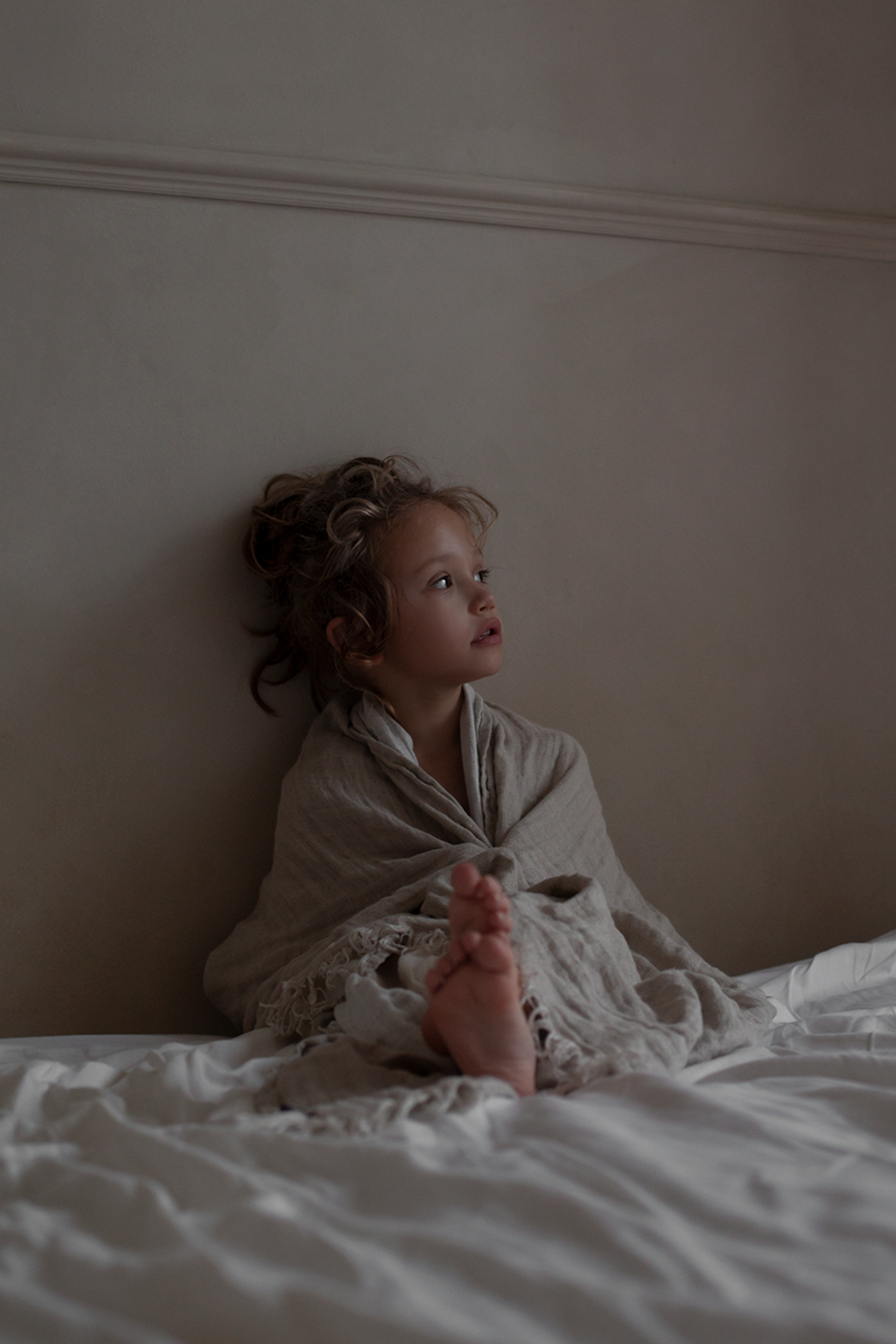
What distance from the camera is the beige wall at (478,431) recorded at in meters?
1.45

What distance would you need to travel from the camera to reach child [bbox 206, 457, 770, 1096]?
98 cm

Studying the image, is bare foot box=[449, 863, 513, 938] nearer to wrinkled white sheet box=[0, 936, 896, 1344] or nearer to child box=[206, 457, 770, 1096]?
child box=[206, 457, 770, 1096]

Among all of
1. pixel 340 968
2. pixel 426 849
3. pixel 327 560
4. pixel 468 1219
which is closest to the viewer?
pixel 468 1219

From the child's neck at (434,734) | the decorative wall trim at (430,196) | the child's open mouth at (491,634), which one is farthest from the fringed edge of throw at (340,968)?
the decorative wall trim at (430,196)

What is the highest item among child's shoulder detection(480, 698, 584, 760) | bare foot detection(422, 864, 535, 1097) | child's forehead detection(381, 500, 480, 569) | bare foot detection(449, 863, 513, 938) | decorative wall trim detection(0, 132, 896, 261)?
decorative wall trim detection(0, 132, 896, 261)

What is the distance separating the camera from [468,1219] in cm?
67

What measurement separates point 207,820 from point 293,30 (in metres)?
1.16

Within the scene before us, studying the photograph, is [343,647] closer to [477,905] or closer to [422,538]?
[422,538]

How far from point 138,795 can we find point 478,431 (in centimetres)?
75

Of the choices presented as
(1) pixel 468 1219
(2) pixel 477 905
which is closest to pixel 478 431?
(2) pixel 477 905

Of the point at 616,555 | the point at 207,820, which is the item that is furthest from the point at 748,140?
the point at 207,820

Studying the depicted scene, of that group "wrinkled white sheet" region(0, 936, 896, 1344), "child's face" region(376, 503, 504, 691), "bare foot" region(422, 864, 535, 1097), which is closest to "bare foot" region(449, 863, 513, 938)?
"bare foot" region(422, 864, 535, 1097)

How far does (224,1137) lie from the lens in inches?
30.9

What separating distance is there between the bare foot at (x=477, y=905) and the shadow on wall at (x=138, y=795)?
0.63 m
